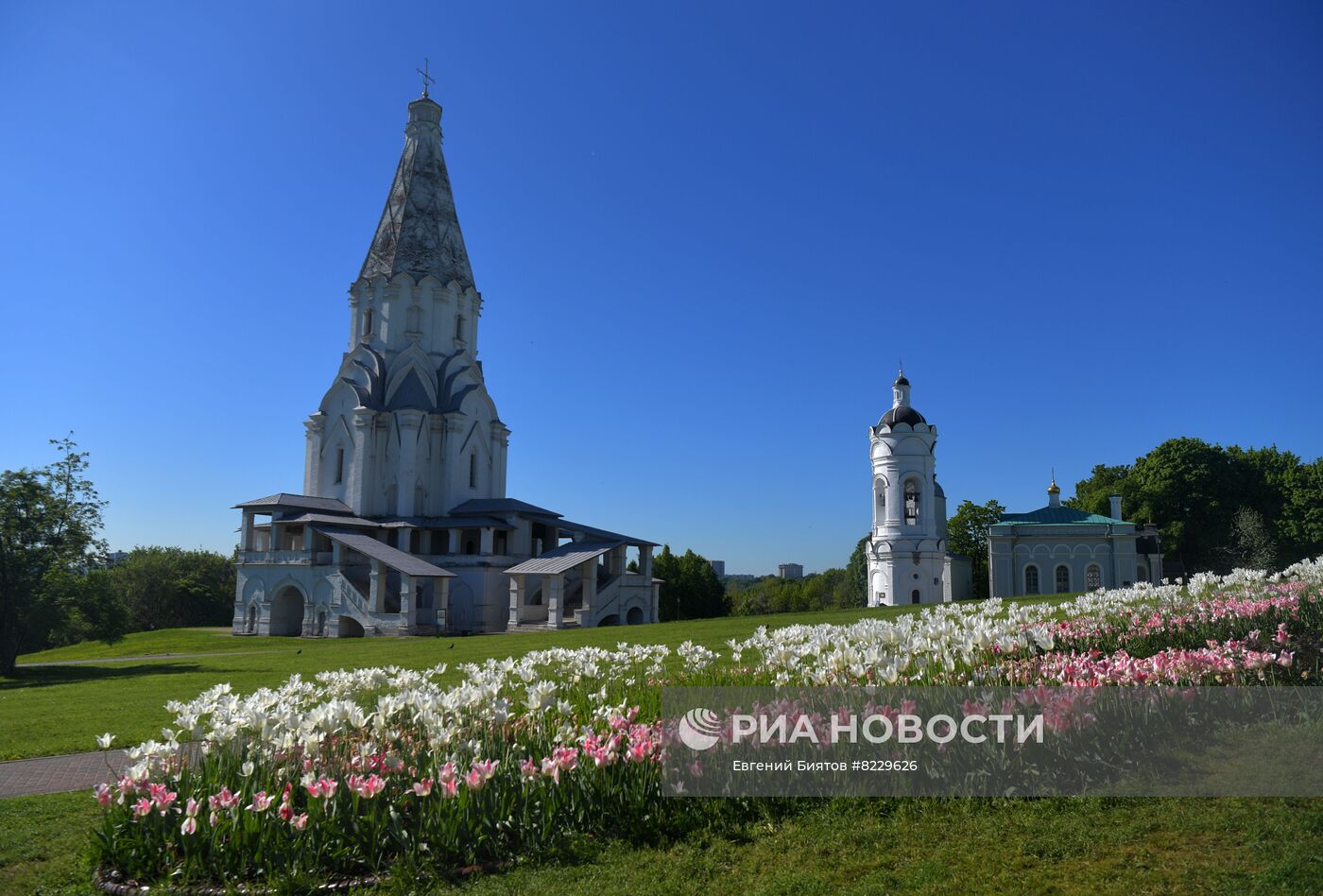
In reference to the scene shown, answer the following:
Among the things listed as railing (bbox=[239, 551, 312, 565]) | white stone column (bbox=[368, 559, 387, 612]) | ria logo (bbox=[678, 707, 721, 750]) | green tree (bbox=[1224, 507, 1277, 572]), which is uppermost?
green tree (bbox=[1224, 507, 1277, 572])

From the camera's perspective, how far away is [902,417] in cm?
4591

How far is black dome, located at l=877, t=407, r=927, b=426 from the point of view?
45750 millimetres

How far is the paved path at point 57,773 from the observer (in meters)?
8.29

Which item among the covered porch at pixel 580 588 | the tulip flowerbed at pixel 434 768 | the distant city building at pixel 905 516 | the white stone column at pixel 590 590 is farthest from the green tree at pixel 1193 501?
the tulip flowerbed at pixel 434 768

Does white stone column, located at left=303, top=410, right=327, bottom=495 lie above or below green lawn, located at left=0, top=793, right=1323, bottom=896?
above

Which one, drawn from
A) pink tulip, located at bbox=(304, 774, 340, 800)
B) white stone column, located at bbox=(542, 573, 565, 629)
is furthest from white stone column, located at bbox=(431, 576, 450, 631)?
pink tulip, located at bbox=(304, 774, 340, 800)

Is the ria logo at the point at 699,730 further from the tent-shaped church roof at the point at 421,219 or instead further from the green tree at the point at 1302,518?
the green tree at the point at 1302,518

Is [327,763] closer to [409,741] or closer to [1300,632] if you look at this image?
[409,741]

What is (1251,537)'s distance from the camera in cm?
4609

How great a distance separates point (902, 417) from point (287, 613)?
33.4 meters

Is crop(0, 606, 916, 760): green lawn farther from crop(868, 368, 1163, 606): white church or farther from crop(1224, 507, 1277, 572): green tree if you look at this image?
crop(1224, 507, 1277, 572): green tree

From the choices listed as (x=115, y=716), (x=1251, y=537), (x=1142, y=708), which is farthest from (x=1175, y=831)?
(x=1251, y=537)

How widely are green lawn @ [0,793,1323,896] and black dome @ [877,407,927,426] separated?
41584 millimetres

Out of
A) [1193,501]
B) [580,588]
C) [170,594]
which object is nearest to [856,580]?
[1193,501]
